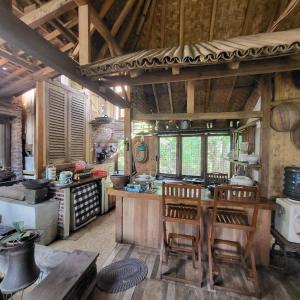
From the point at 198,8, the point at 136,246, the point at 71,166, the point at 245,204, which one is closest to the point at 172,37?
the point at 198,8

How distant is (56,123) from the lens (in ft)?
12.4

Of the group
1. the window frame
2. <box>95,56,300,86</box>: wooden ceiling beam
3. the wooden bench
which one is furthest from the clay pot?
the wooden bench

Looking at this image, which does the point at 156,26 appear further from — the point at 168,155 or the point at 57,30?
the point at 168,155

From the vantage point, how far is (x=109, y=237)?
3.25m

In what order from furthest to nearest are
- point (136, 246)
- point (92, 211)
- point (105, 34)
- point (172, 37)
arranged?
point (92, 211) → point (172, 37) → point (136, 246) → point (105, 34)

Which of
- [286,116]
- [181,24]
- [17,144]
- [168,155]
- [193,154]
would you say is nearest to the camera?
[286,116]

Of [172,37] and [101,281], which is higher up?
[172,37]

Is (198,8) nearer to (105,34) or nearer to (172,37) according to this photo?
→ (172,37)

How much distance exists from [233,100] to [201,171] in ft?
7.17

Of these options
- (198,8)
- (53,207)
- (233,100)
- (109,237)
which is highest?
(198,8)

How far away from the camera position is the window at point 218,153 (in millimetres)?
5125

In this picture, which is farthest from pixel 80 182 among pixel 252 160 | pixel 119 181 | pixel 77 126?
pixel 252 160

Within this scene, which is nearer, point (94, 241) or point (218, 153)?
point (94, 241)

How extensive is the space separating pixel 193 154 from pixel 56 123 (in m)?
3.82
